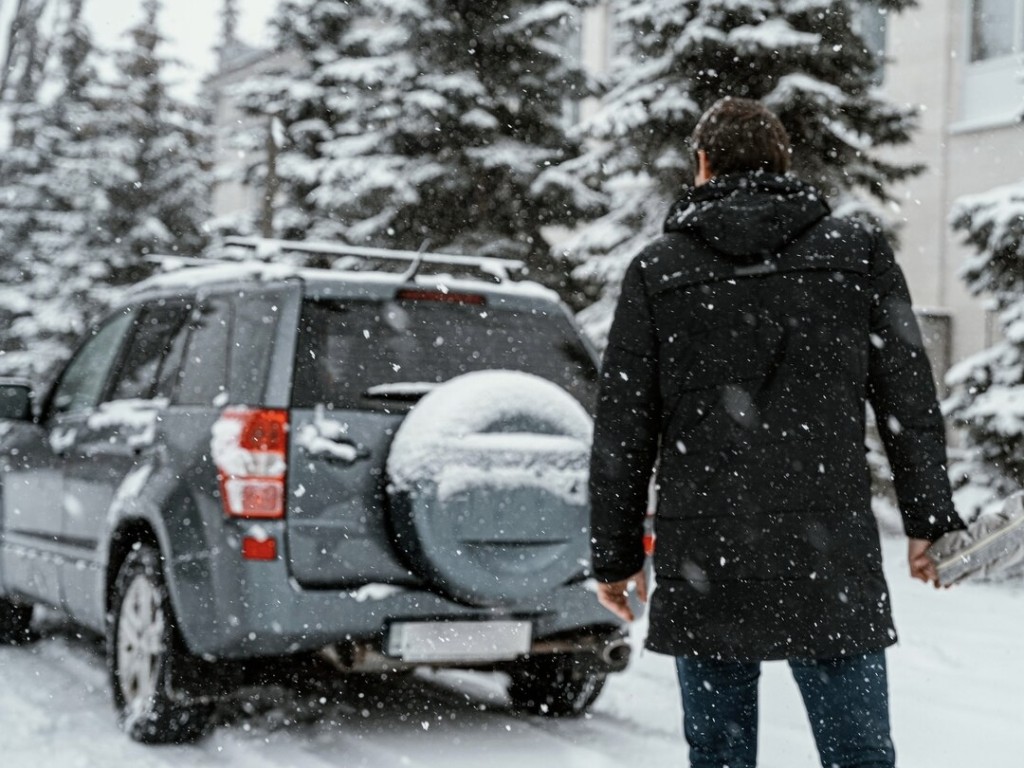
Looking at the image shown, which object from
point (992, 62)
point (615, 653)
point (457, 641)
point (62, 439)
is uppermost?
point (992, 62)

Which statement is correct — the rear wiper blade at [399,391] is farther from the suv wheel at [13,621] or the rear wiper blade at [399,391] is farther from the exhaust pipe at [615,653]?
the suv wheel at [13,621]

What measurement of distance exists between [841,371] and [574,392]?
8.81 feet

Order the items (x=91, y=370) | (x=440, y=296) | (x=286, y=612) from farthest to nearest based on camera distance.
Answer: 1. (x=91, y=370)
2. (x=440, y=296)
3. (x=286, y=612)

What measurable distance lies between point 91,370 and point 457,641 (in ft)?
8.78

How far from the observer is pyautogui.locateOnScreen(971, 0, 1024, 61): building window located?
17.5m

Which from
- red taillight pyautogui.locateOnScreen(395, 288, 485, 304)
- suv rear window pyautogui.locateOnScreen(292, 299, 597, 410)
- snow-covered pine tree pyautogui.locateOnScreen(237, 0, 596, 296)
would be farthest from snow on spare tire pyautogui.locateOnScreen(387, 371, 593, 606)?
Answer: snow-covered pine tree pyautogui.locateOnScreen(237, 0, 596, 296)

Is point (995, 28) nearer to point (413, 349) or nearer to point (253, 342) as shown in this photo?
point (413, 349)

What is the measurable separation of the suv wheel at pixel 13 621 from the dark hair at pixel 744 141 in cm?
544

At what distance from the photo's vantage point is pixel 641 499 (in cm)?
280

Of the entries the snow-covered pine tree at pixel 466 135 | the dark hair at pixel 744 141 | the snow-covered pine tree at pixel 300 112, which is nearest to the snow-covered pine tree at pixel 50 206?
the snow-covered pine tree at pixel 300 112

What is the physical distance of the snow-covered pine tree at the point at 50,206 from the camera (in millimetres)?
24859

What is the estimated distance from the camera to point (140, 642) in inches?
201

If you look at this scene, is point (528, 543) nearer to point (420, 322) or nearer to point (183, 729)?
point (420, 322)

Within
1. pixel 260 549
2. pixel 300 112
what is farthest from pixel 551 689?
pixel 300 112
